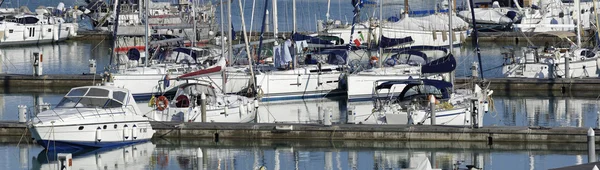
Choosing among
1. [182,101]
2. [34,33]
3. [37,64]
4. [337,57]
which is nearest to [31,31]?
[34,33]

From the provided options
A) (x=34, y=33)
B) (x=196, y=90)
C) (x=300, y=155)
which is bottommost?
(x=300, y=155)

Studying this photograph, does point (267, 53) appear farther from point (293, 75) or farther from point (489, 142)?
point (489, 142)

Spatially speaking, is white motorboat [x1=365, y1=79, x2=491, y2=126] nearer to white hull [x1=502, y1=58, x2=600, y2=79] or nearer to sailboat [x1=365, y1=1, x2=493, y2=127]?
sailboat [x1=365, y1=1, x2=493, y2=127]

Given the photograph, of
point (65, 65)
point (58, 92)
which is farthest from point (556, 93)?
point (65, 65)

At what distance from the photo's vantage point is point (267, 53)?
66.4 metres

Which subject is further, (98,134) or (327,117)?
(327,117)

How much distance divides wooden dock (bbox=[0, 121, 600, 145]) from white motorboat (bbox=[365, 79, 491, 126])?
0.81 meters

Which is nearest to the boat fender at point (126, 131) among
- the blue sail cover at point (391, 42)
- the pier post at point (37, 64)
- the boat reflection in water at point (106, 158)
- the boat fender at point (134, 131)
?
the boat fender at point (134, 131)

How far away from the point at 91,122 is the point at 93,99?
107cm

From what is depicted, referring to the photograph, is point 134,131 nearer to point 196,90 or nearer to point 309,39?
point 196,90

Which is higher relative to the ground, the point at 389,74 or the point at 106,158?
the point at 389,74

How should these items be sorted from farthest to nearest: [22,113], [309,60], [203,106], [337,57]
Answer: [337,57] → [309,60] → [203,106] → [22,113]

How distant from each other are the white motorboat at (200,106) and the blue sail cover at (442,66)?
8.46 m

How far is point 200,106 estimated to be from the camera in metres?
49.2
